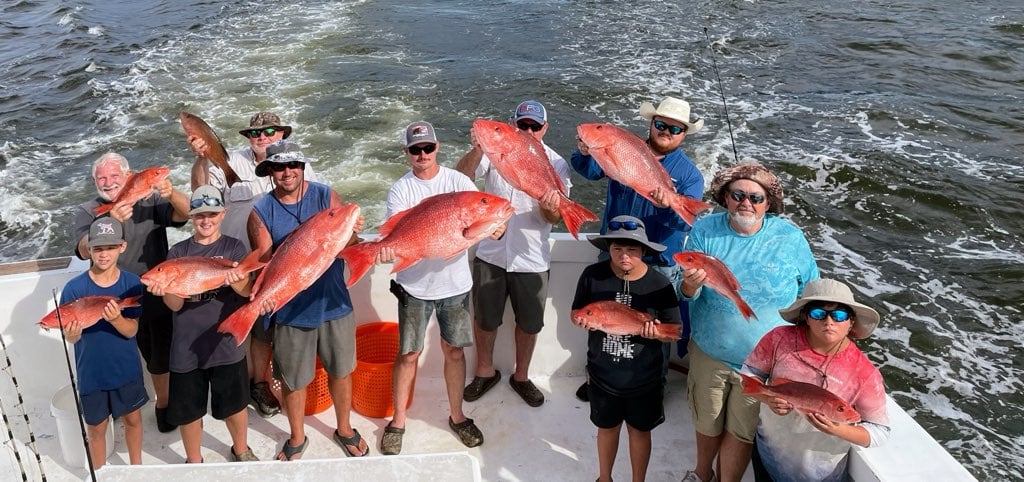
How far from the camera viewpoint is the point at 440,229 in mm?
3252

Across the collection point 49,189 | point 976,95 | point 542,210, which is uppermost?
point 542,210

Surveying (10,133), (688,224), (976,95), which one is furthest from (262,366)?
(976,95)

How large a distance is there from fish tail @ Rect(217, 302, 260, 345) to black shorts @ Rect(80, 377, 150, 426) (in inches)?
39.2

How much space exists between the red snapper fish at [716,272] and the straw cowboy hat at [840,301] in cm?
20

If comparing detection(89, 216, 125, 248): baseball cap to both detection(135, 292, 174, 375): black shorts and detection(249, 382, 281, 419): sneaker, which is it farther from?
detection(249, 382, 281, 419): sneaker

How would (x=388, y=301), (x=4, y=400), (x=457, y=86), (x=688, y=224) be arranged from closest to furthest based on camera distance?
1. (x=688, y=224)
2. (x=4, y=400)
3. (x=388, y=301)
4. (x=457, y=86)

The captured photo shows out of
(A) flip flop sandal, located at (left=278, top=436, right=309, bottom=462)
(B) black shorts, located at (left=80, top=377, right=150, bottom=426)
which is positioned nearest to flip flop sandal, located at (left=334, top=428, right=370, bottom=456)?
(A) flip flop sandal, located at (left=278, top=436, right=309, bottom=462)

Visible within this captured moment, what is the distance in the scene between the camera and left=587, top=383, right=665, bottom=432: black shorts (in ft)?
11.8

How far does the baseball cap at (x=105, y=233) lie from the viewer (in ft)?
11.3

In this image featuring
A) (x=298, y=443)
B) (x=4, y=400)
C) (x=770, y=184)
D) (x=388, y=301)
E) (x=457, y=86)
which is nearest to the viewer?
(x=770, y=184)

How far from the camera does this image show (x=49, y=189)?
11.1 metres

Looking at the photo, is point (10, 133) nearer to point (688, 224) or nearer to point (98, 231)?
point (98, 231)

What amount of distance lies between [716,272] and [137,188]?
310 centimetres

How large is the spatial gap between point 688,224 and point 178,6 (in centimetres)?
2033
